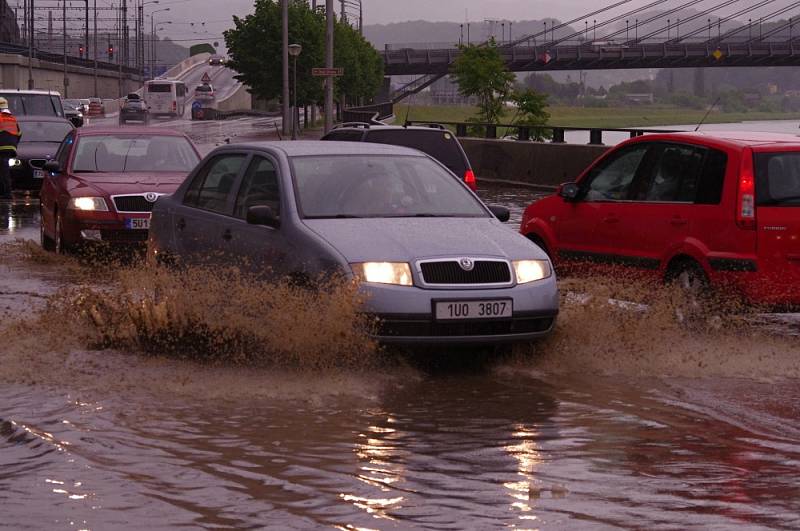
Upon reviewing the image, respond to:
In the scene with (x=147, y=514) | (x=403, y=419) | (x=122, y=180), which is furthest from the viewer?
(x=122, y=180)

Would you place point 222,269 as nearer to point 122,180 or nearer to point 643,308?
point 643,308

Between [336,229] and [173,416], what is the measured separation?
1961mm

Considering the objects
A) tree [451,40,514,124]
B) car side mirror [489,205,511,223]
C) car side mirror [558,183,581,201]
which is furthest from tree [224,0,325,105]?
car side mirror [489,205,511,223]

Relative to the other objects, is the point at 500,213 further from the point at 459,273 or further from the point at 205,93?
the point at 205,93

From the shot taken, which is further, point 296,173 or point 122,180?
point 122,180

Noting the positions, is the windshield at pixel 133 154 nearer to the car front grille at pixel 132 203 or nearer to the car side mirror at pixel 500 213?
the car front grille at pixel 132 203

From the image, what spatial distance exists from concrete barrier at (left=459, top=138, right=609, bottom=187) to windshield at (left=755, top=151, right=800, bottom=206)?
56.0 ft

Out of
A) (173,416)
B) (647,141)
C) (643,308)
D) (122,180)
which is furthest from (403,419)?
(122,180)

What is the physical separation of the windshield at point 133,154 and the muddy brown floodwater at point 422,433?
6555 mm

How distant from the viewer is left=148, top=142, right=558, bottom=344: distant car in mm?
8422

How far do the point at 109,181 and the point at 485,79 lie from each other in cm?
3847

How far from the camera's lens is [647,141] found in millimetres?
11406

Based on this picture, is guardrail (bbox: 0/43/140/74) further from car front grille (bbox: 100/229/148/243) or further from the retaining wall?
car front grille (bbox: 100/229/148/243)

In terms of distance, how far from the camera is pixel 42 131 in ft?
94.7
